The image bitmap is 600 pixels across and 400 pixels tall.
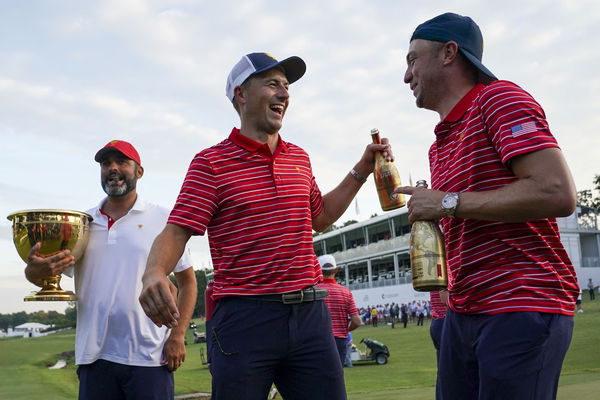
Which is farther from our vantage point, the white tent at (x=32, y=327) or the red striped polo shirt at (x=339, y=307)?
the white tent at (x=32, y=327)

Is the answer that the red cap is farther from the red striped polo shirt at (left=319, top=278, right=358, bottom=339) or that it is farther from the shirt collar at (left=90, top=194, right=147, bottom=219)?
the red striped polo shirt at (left=319, top=278, right=358, bottom=339)

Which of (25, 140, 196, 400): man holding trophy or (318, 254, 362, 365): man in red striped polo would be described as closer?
(25, 140, 196, 400): man holding trophy

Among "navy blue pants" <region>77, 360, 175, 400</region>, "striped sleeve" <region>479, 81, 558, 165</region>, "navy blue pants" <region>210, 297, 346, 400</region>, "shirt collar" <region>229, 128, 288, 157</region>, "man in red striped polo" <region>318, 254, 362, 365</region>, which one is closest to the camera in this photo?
"striped sleeve" <region>479, 81, 558, 165</region>

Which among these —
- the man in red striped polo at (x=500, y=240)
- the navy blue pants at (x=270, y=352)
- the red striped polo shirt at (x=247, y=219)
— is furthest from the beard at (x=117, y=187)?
the man in red striped polo at (x=500, y=240)

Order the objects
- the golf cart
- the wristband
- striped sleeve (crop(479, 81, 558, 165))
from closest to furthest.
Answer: striped sleeve (crop(479, 81, 558, 165)), the wristband, the golf cart

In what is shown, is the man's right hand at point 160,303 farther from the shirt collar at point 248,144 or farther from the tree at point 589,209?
the tree at point 589,209

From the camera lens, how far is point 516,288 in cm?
240

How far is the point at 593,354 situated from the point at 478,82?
49.5 ft

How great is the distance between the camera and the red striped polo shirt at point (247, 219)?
126 inches

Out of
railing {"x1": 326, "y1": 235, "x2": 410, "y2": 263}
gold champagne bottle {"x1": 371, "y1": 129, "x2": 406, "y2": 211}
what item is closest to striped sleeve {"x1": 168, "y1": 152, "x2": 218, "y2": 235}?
gold champagne bottle {"x1": 371, "y1": 129, "x2": 406, "y2": 211}

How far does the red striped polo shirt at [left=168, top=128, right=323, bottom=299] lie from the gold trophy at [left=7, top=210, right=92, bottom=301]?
1.28 m

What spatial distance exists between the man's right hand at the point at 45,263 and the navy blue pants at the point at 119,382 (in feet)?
2.08

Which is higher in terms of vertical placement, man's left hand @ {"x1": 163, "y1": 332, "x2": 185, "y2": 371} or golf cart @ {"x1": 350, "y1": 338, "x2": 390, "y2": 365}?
man's left hand @ {"x1": 163, "y1": 332, "x2": 185, "y2": 371}

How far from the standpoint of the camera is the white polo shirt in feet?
13.7
